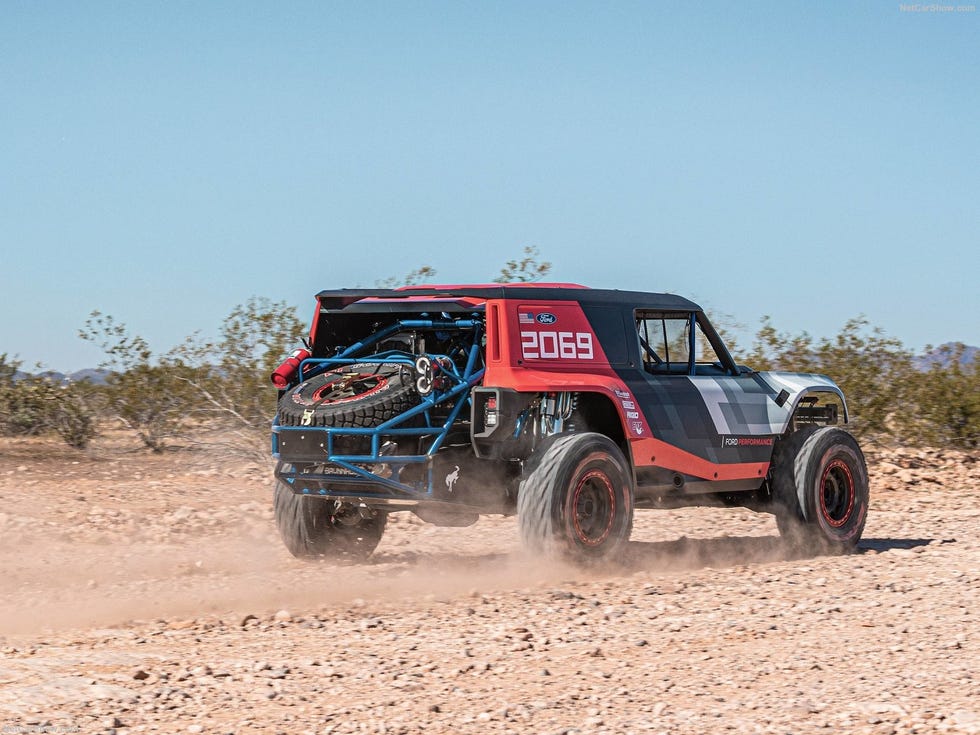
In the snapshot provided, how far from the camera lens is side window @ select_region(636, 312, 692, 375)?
30.8ft

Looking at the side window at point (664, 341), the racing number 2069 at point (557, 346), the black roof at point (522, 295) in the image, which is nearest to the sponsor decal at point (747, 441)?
the side window at point (664, 341)

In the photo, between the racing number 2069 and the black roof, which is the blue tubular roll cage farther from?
the racing number 2069

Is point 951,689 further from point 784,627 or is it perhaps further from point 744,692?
point 784,627

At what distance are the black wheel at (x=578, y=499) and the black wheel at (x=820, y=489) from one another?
1811mm

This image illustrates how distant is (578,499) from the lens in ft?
27.5

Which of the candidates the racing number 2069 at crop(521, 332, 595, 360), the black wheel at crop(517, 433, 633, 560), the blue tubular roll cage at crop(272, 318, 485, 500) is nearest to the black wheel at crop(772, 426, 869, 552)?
the black wheel at crop(517, 433, 633, 560)

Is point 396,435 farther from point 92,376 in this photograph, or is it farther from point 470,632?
point 92,376

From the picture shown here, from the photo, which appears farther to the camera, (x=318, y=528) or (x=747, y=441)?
(x=747, y=441)

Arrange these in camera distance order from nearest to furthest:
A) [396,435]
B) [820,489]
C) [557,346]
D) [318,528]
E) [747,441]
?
[396,435] → [557,346] → [318,528] → [747,441] → [820,489]

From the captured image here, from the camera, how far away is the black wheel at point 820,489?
32.3 ft

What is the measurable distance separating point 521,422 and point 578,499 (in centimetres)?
63

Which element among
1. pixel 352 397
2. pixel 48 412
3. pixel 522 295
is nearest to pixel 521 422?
pixel 522 295

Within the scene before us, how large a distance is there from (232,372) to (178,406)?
129cm

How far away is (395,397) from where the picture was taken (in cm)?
809
